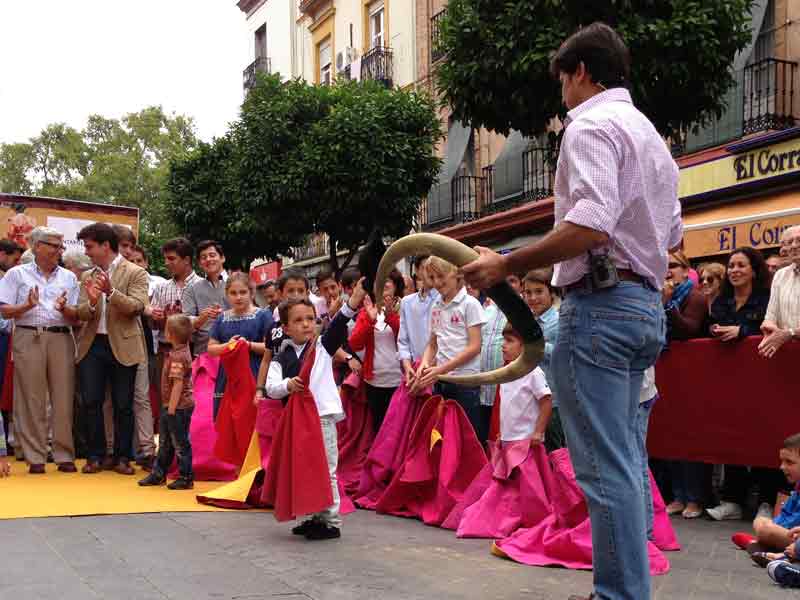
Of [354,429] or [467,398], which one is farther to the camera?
[354,429]

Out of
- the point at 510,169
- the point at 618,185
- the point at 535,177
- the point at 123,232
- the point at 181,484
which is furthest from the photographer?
the point at 510,169

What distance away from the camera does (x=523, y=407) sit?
6156 mm

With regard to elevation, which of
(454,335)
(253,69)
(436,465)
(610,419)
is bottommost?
(436,465)

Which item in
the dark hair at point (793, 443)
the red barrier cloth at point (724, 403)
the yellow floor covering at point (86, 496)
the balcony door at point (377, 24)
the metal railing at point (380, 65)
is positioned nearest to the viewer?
the dark hair at point (793, 443)

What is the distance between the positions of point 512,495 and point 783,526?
1.53 m

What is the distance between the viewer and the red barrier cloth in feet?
21.1

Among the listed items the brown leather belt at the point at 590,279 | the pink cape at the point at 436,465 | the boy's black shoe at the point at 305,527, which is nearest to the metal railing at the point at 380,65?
the pink cape at the point at 436,465

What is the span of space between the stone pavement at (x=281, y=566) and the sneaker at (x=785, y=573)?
6 centimetres

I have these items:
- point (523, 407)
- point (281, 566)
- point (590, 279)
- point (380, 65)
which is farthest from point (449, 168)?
point (590, 279)

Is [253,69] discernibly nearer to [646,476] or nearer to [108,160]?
[108,160]

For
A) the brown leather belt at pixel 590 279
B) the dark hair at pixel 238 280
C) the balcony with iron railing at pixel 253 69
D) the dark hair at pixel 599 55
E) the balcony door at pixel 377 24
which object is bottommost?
the brown leather belt at pixel 590 279

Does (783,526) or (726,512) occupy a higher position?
(783,526)

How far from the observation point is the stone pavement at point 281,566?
4.43m

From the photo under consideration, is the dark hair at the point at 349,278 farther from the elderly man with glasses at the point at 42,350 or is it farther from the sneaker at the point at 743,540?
the sneaker at the point at 743,540
